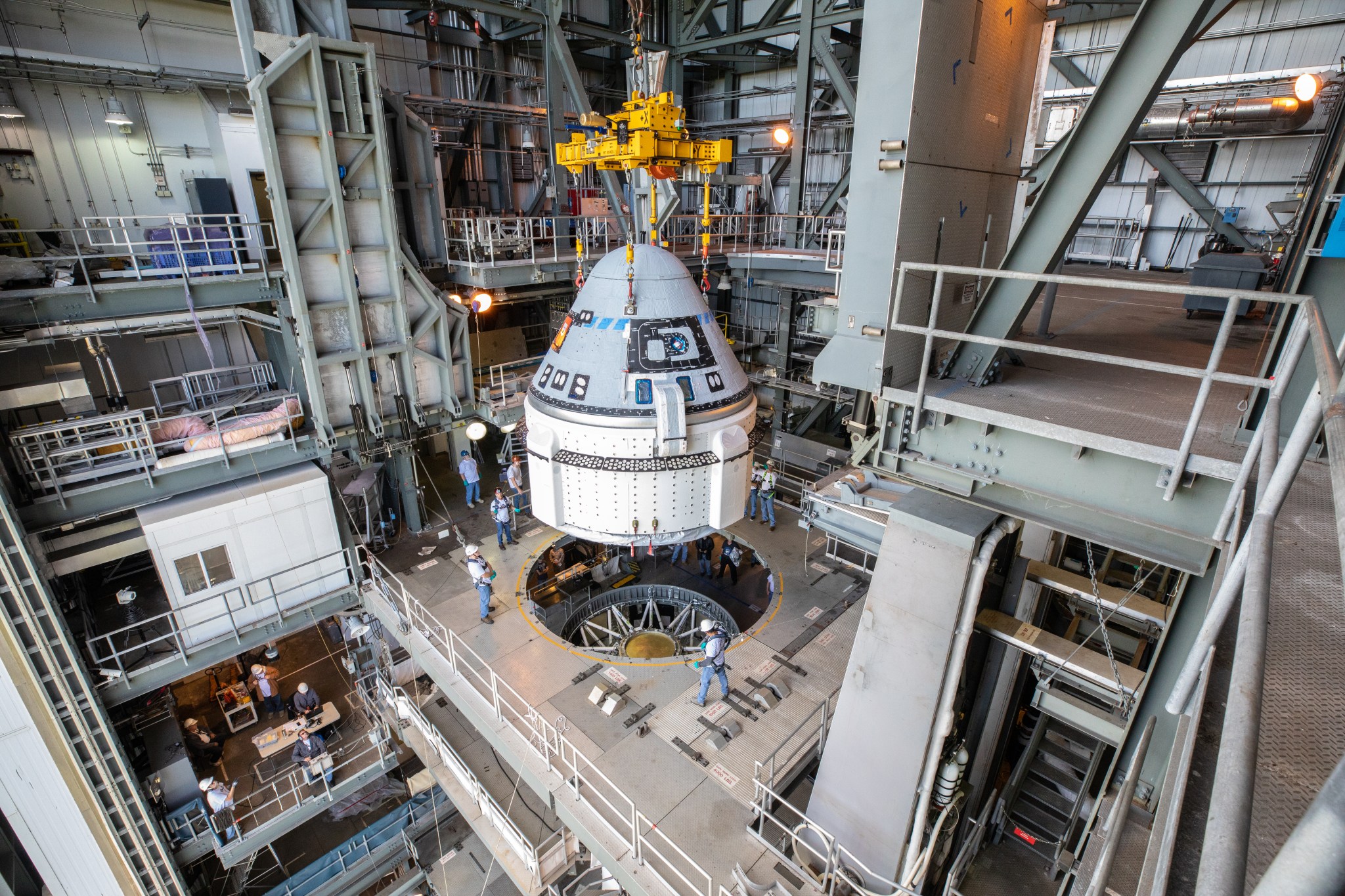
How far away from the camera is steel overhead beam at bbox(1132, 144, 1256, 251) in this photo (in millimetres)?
17281

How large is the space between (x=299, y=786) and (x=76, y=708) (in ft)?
14.3

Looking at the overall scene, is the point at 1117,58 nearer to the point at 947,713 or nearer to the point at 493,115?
the point at 947,713

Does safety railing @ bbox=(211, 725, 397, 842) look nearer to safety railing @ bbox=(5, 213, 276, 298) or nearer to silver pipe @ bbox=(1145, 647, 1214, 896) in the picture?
safety railing @ bbox=(5, 213, 276, 298)

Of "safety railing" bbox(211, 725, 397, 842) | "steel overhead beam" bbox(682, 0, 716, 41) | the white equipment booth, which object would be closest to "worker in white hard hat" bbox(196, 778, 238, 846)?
"safety railing" bbox(211, 725, 397, 842)

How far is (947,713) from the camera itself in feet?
24.2

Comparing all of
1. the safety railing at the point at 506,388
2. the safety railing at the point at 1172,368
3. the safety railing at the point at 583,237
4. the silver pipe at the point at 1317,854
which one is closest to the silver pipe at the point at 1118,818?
the safety railing at the point at 1172,368

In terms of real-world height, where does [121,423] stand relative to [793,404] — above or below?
above

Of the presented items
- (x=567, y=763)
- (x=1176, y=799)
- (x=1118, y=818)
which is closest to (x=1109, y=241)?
(x=1118, y=818)

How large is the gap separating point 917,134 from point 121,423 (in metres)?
13.2

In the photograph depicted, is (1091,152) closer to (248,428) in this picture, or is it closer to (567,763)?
(567,763)

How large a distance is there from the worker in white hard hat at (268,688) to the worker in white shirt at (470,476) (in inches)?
240

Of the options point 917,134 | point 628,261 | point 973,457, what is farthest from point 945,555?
point 628,261

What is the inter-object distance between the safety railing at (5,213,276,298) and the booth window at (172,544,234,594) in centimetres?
499

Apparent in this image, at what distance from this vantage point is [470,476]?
1670cm
